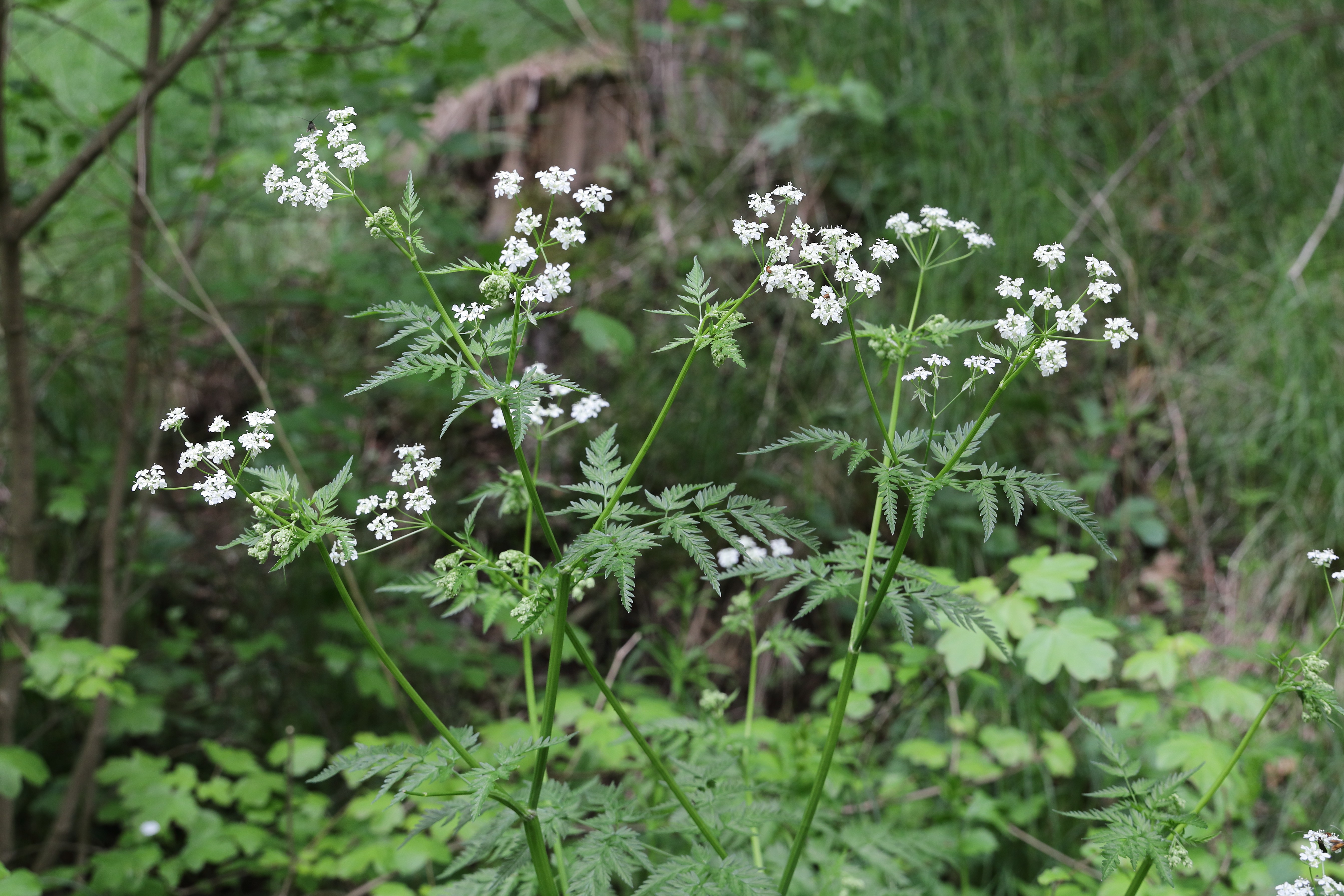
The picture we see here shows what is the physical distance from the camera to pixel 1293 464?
3143 mm

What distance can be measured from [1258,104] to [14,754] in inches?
190

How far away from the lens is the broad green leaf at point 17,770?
2.10 meters

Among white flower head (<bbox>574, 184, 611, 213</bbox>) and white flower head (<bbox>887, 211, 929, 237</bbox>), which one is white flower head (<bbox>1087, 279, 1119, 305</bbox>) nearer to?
white flower head (<bbox>887, 211, 929, 237</bbox>)

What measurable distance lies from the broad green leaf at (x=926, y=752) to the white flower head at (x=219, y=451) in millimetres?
1892

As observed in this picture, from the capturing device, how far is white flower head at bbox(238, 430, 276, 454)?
108 centimetres

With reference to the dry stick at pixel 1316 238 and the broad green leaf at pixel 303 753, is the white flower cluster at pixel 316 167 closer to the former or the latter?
the broad green leaf at pixel 303 753

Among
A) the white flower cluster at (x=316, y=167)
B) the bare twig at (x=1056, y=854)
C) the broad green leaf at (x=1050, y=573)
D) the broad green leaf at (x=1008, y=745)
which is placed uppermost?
the white flower cluster at (x=316, y=167)

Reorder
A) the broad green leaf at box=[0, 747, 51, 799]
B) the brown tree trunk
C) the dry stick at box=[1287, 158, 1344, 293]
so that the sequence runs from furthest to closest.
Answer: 1. the dry stick at box=[1287, 158, 1344, 293]
2. the brown tree trunk
3. the broad green leaf at box=[0, 747, 51, 799]

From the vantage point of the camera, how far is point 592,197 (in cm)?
115

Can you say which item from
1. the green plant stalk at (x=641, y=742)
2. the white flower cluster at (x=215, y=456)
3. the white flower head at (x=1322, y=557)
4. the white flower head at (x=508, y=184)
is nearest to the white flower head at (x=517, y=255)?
the white flower head at (x=508, y=184)

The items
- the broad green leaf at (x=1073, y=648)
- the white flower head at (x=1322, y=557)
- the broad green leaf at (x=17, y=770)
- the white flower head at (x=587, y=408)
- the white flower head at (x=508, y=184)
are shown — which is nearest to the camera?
the white flower head at (x=508, y=184)

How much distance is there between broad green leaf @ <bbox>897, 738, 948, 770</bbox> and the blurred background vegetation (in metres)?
0.22

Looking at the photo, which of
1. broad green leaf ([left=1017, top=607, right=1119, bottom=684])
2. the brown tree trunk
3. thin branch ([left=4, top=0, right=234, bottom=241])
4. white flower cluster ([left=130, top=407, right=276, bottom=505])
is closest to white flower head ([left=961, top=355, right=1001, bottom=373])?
white flower cluster ([left=130, top=407, right=276, bottom=505])

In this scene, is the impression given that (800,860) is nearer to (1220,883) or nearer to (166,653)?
(1220,883)
